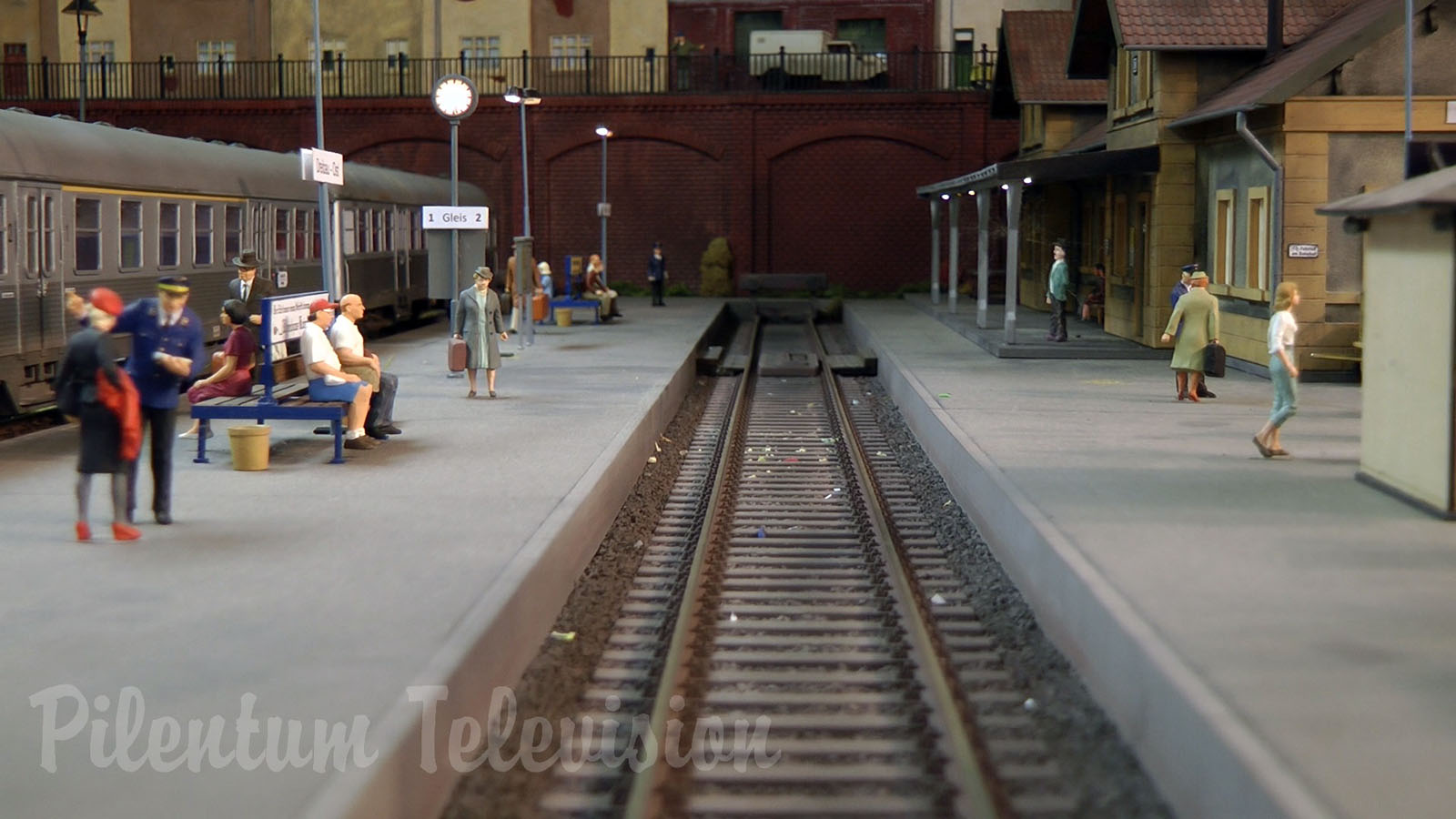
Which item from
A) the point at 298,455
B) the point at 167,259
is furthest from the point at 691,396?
the point at 298,455

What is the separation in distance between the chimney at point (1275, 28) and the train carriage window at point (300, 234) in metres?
14.1

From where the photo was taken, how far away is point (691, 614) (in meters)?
9.68

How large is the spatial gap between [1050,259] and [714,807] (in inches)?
1169

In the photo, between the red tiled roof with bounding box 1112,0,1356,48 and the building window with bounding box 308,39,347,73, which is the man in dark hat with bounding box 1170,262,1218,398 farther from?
the building window with bounding box 308,39,347,73

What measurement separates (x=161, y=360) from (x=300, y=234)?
637 inches

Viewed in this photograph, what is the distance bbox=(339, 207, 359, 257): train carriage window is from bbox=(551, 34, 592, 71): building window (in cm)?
1902

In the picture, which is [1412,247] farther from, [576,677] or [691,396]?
[691,396]

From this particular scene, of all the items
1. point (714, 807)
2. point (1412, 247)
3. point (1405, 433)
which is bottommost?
point (714, 807)

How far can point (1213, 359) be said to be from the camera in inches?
679

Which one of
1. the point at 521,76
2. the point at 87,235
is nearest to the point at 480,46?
the point at 521,76

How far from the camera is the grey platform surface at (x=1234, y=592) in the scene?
5.77 metres

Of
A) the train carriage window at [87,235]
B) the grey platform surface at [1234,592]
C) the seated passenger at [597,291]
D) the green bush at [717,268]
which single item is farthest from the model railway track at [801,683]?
the green bush at [717,268]

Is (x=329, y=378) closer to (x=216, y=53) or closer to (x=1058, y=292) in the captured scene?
(x=1058, y=292)

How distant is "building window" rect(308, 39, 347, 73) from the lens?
48062 mm
